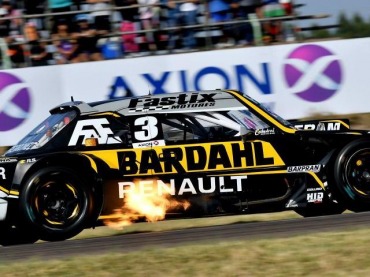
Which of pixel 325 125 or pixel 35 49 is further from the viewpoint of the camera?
pixel 35 49

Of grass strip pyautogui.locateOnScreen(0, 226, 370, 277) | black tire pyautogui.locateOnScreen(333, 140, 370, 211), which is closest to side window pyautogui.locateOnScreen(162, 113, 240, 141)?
black tire pyautogui.locateOnScreen(333, 140, 370, 211)

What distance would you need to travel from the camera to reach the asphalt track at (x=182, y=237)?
7.30 metres

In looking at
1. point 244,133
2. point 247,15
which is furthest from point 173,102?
point 247,15

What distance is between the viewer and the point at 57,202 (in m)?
8.30

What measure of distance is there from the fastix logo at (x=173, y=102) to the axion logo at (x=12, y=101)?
648cm

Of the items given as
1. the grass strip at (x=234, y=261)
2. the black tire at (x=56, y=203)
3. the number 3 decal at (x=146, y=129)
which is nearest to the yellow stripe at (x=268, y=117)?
the number 3 decal at (x=146, y=129)

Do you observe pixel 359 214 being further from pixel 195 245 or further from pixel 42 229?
pixel 42 229

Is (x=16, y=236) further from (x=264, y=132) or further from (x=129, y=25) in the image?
(x=129, y=25)

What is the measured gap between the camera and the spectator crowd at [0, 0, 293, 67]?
50.2 ft

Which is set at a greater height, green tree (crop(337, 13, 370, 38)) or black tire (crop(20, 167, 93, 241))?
green tree (crop(337, 13, 370, 38))

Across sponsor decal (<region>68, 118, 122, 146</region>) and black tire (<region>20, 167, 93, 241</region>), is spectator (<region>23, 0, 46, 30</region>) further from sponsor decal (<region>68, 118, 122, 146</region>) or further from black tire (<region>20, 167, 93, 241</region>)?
black tire (<region>20, 167, 93, 241</region>)

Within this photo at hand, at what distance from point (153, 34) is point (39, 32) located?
1.94m

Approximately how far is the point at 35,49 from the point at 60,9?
798mm

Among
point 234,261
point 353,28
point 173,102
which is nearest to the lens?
point 234,261
